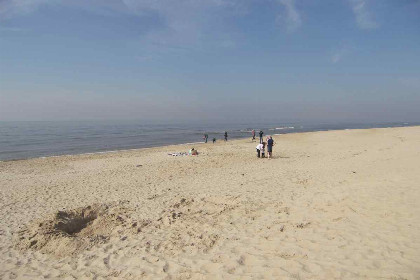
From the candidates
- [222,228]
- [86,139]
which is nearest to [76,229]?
[222,228]

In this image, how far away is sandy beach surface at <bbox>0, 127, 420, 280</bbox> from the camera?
5043 millimetres

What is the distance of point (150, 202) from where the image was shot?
9820mm

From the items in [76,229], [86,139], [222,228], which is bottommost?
[76,229]

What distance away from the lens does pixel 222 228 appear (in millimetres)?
7016

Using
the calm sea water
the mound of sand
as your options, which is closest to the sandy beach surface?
the mound of sand

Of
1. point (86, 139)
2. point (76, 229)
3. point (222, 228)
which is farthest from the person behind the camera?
point (86, 139)

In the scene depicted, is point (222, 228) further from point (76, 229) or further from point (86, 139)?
point (86, 139)

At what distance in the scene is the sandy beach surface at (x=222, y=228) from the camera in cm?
504

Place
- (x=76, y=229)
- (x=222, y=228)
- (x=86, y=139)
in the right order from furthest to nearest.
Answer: (x=86, y=139) → (x=76, y=229) → (x=222, y=228)

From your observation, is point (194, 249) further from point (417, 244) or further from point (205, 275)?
point (417, 244)

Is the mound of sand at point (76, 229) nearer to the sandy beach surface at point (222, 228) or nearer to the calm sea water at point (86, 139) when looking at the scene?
the sandy beach surface at point (222, 228)

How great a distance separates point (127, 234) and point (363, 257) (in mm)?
5411

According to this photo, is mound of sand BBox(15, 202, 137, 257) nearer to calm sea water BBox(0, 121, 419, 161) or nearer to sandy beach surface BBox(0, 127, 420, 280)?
sandy beach surface BBox(0, 127, 420, 280)

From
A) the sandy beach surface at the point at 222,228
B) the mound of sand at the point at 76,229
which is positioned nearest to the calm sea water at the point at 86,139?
the sandy beach surface at the point at 222,228
